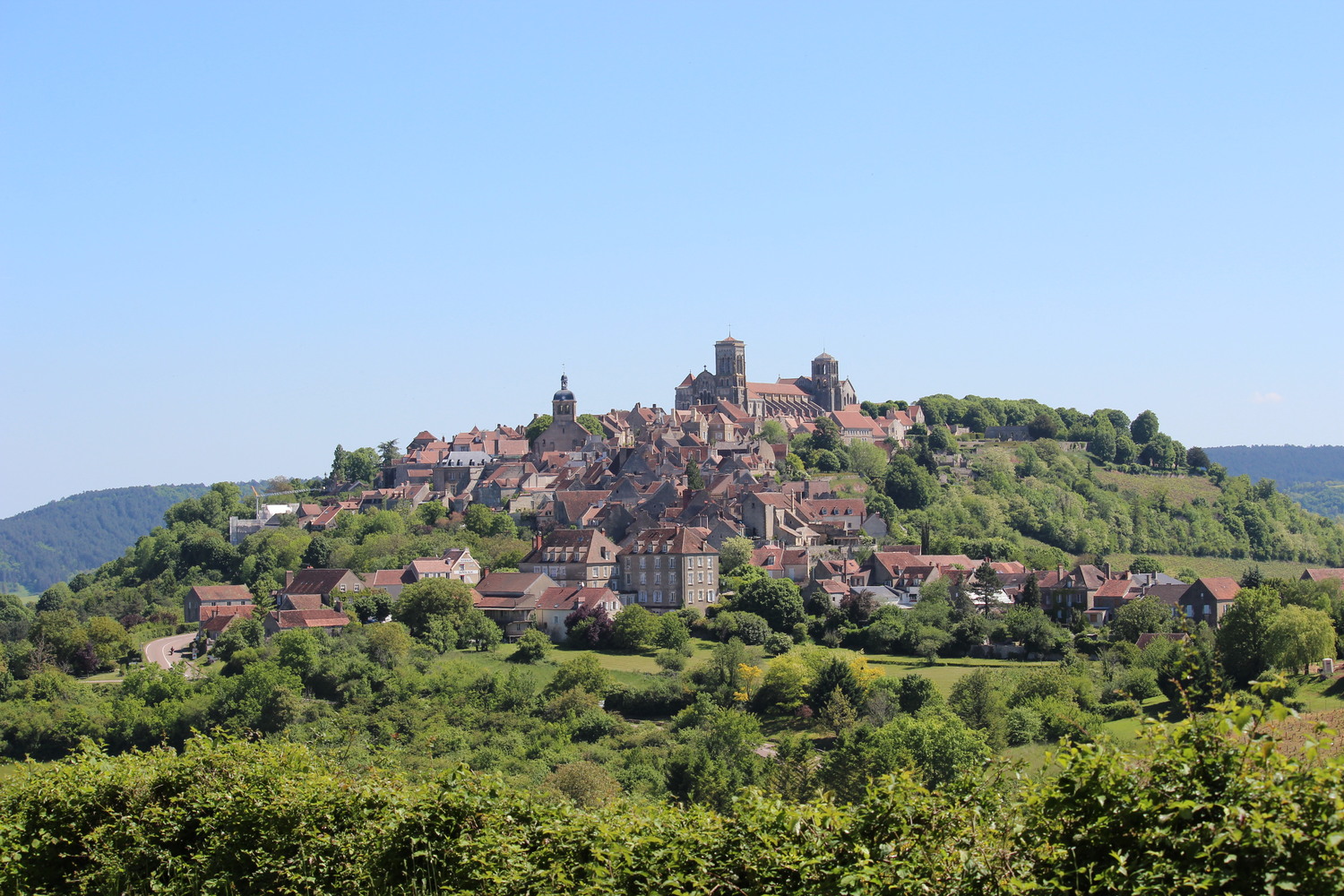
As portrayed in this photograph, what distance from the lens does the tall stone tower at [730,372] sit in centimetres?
12169

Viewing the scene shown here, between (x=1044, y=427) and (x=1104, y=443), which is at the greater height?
(x=1044, y=427)

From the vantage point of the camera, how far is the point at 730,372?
122500 millimetres

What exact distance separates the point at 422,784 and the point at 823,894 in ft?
20.6

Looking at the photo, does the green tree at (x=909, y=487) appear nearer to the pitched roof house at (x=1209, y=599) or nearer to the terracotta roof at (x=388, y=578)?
the pitched roof house at (x=1209, y=599)

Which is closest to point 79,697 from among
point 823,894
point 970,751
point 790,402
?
point 970,751

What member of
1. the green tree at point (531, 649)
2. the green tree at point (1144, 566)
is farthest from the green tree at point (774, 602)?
the green tree at point (1144, 566)

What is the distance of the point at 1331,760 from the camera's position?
33.8 feet

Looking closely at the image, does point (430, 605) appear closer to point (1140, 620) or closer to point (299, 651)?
point (299, 651)

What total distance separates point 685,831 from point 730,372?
109m

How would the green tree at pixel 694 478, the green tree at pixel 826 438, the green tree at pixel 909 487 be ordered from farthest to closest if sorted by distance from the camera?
the green tree at pixel 826 438, the green tree at pixel 909 487, the green tree at pixel 694 478

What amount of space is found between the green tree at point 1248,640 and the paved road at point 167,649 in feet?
151

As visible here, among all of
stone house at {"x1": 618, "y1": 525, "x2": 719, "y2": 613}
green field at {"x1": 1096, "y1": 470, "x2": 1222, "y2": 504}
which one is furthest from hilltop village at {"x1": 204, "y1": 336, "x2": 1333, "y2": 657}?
green field at {"x1": 1096, "y1": 470, "x2": 1222, "y2": 504}

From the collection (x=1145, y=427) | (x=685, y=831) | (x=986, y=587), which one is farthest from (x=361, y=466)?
(x=685, y=831)

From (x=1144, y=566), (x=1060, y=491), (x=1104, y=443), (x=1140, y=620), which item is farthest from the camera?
(x=1104, y=443)
